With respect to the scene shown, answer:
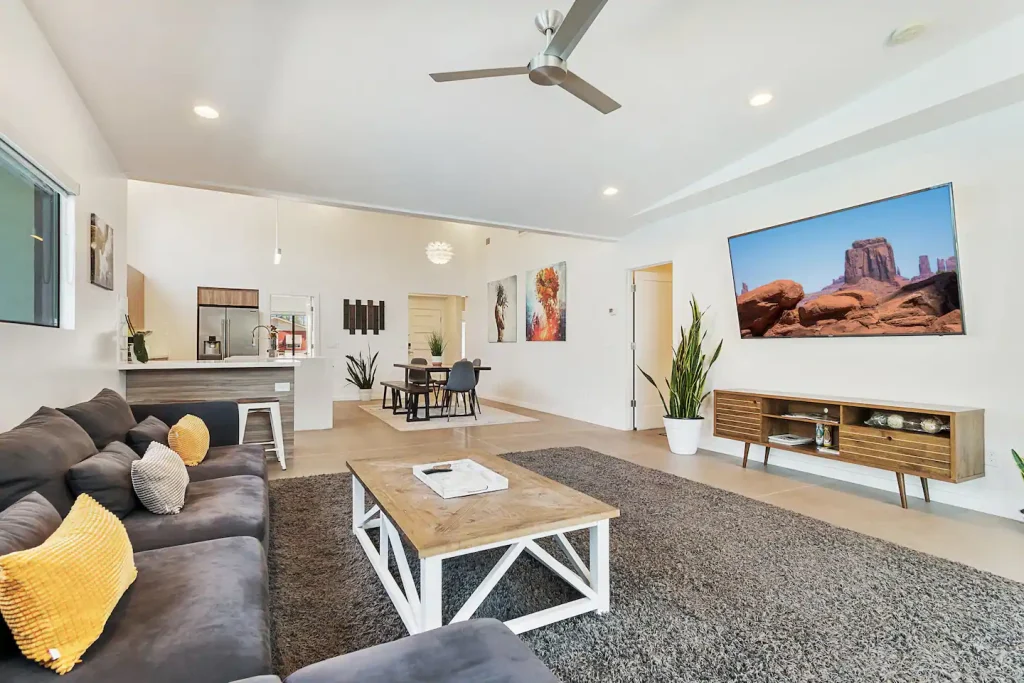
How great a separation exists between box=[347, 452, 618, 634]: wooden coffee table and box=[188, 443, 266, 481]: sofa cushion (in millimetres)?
848

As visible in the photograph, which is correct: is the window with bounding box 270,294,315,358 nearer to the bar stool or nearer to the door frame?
the bar stool

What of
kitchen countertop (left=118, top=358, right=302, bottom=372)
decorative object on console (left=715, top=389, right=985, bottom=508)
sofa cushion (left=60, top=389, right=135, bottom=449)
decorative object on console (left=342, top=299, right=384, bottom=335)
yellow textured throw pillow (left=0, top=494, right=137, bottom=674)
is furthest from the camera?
decorative object on console (left=342, top=299, right=384, bottom=335)

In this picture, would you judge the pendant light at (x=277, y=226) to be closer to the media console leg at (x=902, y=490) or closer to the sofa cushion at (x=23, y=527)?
the sofa cushion at (x=23, y=527)

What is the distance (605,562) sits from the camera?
1.93 m

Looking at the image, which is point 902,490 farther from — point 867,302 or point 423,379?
point 423,379

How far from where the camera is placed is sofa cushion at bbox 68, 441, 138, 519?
1.72 metres

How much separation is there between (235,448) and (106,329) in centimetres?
161

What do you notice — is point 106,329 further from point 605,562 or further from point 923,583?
point 923,583

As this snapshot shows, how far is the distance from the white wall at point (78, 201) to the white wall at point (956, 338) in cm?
506

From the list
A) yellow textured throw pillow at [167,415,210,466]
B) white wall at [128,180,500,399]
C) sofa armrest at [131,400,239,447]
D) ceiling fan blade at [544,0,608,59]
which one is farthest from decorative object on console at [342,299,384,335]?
ceiling fan blade at [544,0,608,59]

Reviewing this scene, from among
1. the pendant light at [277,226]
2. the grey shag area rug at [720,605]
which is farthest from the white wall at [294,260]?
the grey shag area rug at [720,605]

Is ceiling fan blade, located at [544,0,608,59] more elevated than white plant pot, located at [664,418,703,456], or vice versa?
ceiling fan blade, located at [544,0,608,59]

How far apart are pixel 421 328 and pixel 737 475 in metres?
8.86

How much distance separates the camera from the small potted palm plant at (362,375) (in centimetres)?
974
